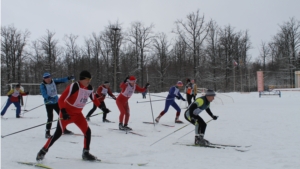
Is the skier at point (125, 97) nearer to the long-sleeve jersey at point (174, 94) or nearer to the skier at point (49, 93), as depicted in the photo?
the skier at point (49, 93)

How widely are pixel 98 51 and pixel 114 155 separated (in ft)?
144

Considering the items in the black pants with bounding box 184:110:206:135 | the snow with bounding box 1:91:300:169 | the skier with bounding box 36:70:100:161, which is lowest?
the snow with bounding box 1:91:300:169

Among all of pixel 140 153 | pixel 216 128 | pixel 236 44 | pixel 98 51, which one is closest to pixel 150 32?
pixel 98 51

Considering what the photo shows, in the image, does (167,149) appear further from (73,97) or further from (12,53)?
(12,53)

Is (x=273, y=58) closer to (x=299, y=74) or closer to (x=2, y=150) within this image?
(x=299, y=74)

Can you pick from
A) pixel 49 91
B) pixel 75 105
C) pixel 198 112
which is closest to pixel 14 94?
pixel 49 91

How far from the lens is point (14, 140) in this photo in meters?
6.94

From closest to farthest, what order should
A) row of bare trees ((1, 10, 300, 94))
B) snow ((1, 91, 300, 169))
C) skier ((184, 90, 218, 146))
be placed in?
snow ((1, 91, 300, 169)) < skier ((184, 90, 218, 146)) < row of bare trees ((1, 10, 300, 94))

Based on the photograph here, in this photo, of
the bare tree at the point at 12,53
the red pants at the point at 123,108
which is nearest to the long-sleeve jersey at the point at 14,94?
the red pants at the point at 123,108

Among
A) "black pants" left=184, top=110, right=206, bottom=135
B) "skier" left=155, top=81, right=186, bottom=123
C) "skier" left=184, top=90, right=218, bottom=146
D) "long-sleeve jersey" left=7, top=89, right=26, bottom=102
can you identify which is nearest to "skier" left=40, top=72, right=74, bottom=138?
"skier" left=184, top=90, right=218, bottom=146

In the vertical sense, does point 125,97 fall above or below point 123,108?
above

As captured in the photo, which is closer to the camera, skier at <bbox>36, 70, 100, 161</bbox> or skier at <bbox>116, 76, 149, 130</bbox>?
skier at <bbox>36, 70, 100, 161</bbox>

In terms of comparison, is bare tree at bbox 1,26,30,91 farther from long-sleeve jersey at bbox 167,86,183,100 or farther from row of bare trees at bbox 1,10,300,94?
long-sleeve jersey at bbox 167,86,183,100

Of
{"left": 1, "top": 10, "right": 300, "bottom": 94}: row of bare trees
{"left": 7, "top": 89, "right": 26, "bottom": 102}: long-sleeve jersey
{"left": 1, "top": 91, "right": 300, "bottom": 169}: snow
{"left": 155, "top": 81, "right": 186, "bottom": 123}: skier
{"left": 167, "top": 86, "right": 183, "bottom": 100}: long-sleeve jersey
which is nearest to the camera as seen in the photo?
{"left": 1, "top": 91, "right": 300, "bottom": 169}: snow
